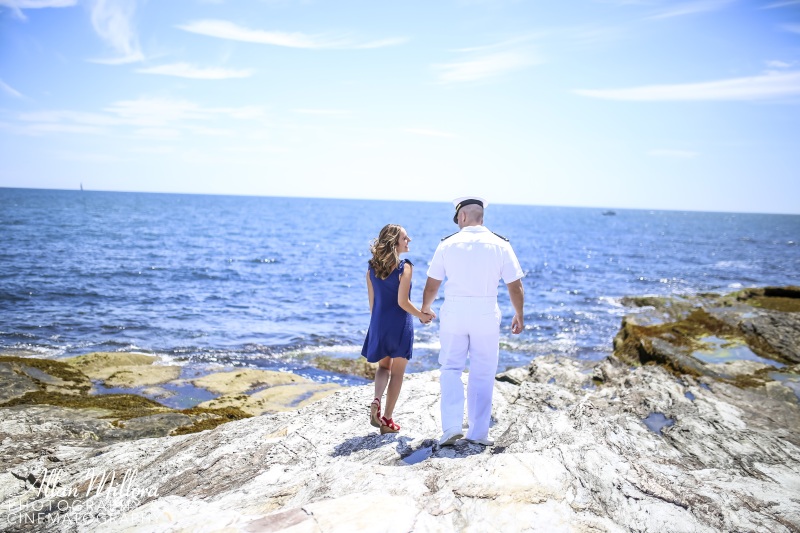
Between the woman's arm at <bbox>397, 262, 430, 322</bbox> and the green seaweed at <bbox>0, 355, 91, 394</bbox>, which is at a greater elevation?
the woman's arm at <bbox>397, 262, 430, 322</bbox>

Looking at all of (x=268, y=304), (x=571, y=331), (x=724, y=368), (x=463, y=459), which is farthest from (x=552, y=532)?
(x=268, y=304)

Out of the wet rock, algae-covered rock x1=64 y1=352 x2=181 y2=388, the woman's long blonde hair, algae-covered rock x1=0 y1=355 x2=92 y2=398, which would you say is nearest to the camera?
the woman's long blonde hair

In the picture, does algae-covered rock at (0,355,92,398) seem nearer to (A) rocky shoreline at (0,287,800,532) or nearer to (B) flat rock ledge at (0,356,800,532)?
(A) rocky shoreline at (0,287,800,532)

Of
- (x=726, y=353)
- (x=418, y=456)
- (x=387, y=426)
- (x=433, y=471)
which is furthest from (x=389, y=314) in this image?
(x=726, y=353)

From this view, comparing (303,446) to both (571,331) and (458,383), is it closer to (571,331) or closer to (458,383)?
Result: (458,383)

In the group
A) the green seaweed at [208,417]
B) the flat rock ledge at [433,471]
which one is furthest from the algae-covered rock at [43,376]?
the green seaweed at [208,417]

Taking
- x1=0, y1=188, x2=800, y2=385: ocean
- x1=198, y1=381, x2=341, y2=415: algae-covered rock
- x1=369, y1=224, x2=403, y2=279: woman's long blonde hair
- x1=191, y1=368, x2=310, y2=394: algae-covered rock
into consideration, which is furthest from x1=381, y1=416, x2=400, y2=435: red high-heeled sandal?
x1=0, y1=188, x2=800, y2=385: ocean

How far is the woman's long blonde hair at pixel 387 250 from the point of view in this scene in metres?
5.49

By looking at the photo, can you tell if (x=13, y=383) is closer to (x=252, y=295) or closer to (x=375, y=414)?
(x=375, y=414)

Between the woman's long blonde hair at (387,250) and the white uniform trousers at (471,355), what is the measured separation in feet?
2.50

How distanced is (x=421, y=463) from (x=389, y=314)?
5.71ft

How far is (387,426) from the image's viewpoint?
5.89 metres

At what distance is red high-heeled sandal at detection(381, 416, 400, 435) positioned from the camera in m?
5.88

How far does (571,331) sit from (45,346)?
18.6 m
